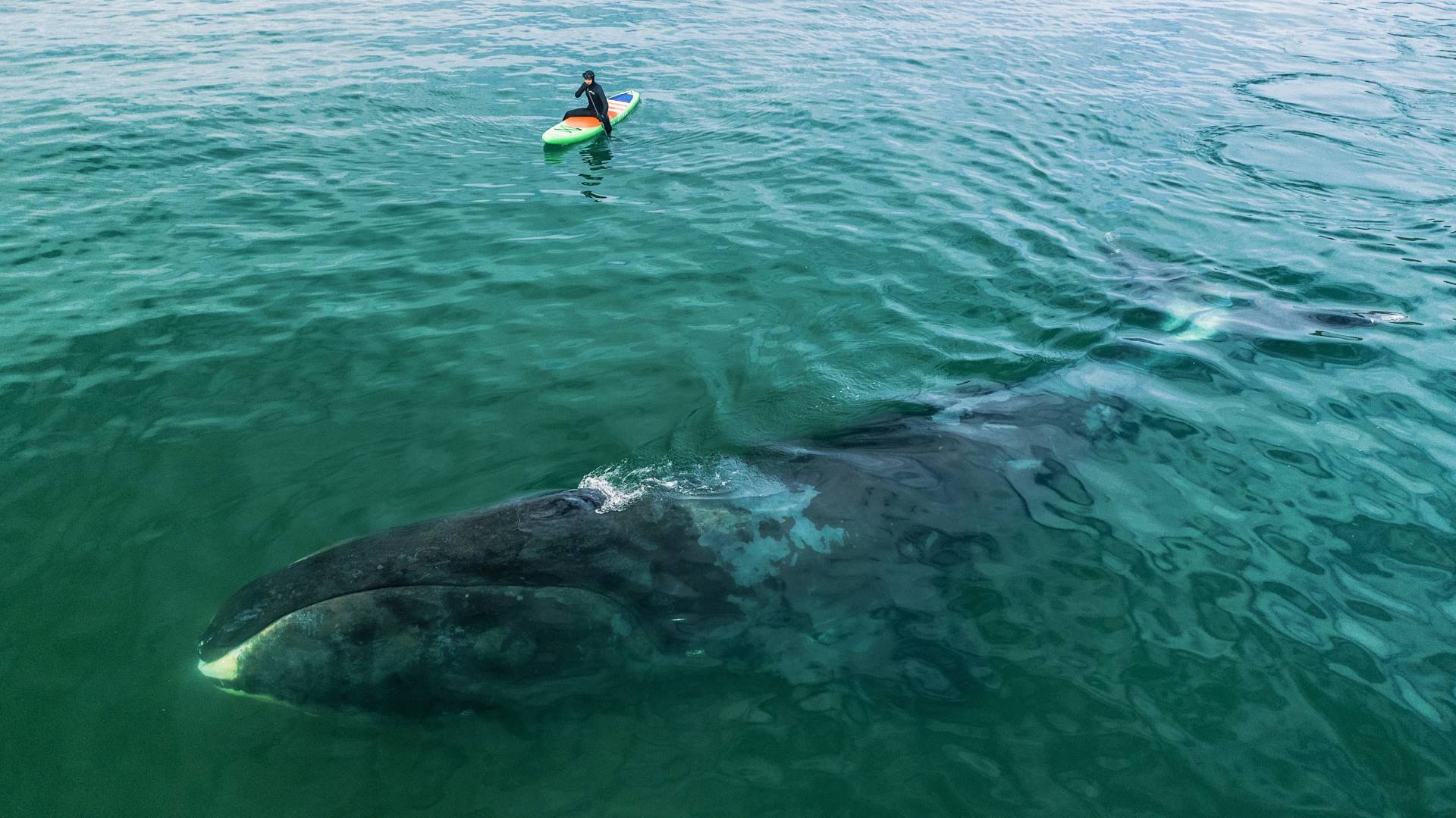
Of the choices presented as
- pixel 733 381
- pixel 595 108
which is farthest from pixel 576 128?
pixel 733 381

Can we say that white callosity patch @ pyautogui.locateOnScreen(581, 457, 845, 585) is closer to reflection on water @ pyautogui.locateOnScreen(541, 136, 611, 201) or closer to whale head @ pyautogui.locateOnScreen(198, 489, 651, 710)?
whale head @ pyautogui.locateOnScreen(198, 489, 651, 710)

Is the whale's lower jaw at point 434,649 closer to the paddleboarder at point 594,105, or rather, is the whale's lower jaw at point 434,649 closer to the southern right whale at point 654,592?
the southern right whale at point 654,592

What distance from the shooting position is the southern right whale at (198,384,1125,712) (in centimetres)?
558

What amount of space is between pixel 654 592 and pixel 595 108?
13777 millimetres

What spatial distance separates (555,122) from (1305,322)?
14574mm

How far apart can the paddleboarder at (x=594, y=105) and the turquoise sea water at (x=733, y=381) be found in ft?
2.68

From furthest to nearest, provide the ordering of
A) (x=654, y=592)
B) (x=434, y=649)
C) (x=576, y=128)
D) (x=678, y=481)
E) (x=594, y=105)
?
(x=594, y=105), (x=576, y=128), (x=678, y=481), (x=654, y=592), (x=434, y=649)

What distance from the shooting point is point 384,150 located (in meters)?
16.9

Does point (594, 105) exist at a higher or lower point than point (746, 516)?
higher

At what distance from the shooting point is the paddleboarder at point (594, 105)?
17234mm

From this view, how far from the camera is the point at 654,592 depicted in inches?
241

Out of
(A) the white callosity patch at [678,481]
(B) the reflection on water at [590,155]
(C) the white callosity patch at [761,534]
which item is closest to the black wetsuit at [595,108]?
(B) the reflection on water at [590,155]

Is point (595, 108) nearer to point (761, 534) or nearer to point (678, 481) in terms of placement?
point (678, 481)

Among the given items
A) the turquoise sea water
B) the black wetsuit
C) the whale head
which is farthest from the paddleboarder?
the whale head
